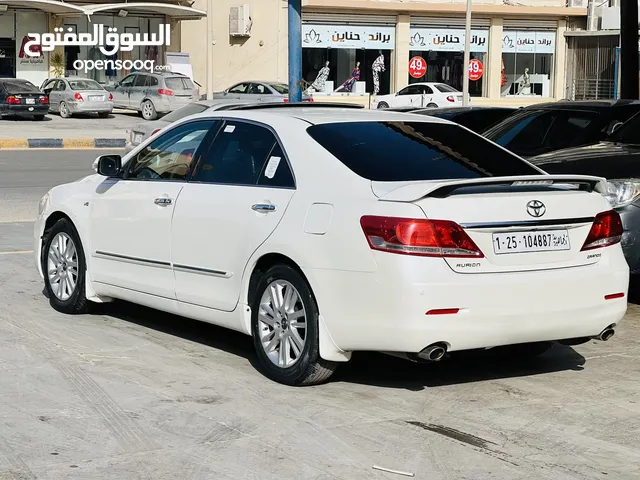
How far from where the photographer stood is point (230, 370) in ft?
21.9

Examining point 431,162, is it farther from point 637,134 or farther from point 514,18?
point 514,18

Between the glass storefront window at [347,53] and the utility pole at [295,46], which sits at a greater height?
the glass storefront window at [347,53]

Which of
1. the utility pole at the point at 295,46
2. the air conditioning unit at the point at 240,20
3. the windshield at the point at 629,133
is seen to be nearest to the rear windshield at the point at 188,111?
the utility pole at the point at 295,46

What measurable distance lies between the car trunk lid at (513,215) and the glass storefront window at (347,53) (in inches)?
1629

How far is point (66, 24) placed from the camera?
46156mm

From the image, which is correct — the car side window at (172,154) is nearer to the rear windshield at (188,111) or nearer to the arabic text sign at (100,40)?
the rear windshield at (188,111)

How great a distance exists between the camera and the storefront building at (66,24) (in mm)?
44719

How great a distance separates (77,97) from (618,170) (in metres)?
31.8

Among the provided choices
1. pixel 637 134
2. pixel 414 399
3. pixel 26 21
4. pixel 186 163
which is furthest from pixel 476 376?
pixel 26 21

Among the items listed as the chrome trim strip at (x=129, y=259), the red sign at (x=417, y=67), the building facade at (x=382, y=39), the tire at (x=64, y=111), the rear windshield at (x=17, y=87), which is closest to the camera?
the chrome trim strip at (x=129, y=259)

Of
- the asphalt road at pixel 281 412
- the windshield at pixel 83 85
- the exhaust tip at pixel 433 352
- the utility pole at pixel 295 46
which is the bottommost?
the asphalt road at pixel 281 412

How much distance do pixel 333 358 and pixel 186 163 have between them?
189cm

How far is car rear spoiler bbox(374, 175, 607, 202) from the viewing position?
19.1ft

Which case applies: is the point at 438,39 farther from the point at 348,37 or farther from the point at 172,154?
the point at 172,154
